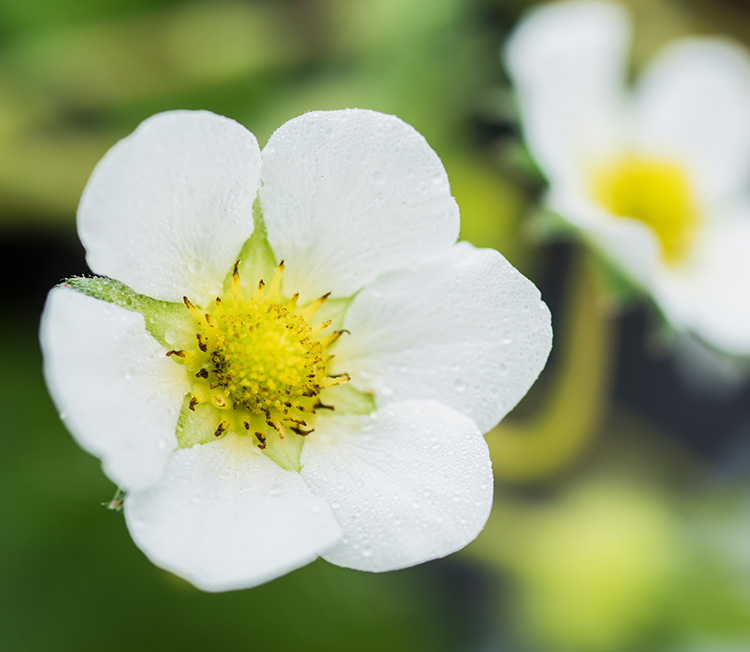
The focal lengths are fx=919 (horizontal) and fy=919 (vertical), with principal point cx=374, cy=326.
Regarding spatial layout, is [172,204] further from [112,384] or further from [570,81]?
[570,81]

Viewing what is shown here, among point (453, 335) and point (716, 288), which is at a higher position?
point (453, 335)

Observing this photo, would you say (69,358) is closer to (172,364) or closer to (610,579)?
(172,364)

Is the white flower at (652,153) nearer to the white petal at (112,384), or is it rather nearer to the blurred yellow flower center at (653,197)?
the blurred yellow flower center at (653,197)

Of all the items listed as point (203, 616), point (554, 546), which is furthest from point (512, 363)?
point (554, 546)

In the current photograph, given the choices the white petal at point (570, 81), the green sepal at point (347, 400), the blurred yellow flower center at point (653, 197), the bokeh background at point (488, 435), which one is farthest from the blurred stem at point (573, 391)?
the green sepal at point (347, 400)

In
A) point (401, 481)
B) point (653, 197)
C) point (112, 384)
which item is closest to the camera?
point (112, 384)

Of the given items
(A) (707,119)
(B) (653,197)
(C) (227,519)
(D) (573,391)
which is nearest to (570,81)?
(B) (653,197)

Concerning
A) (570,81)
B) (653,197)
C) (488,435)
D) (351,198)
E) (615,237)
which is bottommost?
(488,435)
